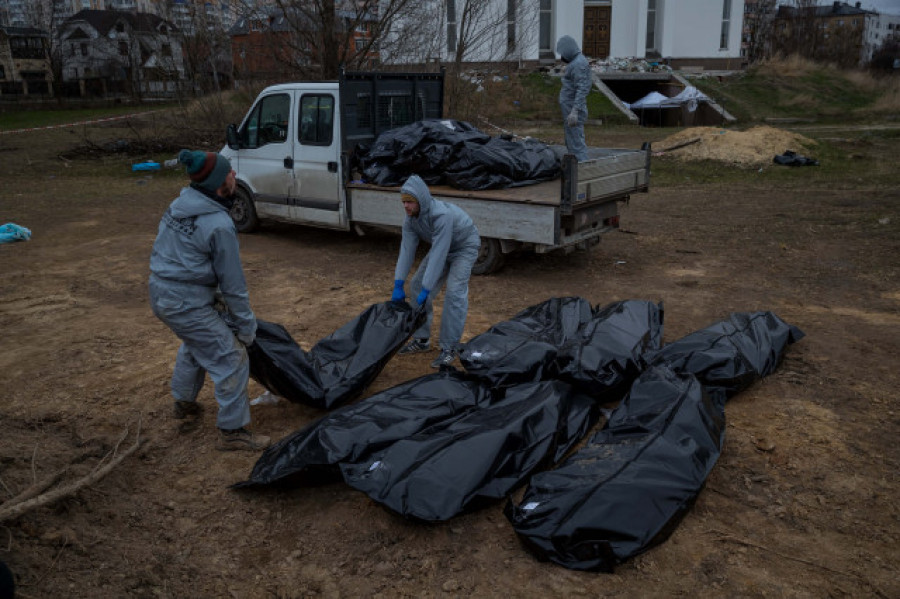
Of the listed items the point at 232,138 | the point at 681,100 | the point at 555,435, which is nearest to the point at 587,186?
the point at 555,435

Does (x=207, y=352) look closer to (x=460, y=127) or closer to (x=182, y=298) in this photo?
(x=182, y=298)

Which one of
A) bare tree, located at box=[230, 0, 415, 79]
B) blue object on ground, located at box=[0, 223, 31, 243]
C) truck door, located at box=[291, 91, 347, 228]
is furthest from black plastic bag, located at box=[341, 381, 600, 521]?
bare tree, located at box=[230, 0, 415, 79]

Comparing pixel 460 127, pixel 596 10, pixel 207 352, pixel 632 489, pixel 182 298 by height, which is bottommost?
pixel 632 489

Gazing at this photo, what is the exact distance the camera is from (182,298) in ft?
13.2

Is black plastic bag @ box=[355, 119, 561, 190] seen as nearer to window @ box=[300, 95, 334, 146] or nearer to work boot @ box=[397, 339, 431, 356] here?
window @ box=[300, 95, 334, 146]

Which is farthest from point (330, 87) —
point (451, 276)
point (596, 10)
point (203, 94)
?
point (596, 10)

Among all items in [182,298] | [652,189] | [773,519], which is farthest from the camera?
[652,189]

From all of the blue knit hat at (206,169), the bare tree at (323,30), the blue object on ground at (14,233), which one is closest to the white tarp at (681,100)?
the bare tree at (323,30)

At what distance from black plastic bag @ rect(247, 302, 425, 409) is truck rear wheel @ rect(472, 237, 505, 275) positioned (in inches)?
104

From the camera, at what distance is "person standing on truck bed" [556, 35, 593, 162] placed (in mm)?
8055

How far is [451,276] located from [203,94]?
17.8m

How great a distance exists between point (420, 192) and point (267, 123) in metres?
4.72

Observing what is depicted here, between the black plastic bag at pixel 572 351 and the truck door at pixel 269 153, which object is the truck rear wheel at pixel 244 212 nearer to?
the truck door at pixel 269 153

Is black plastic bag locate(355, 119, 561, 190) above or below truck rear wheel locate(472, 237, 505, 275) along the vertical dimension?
above
